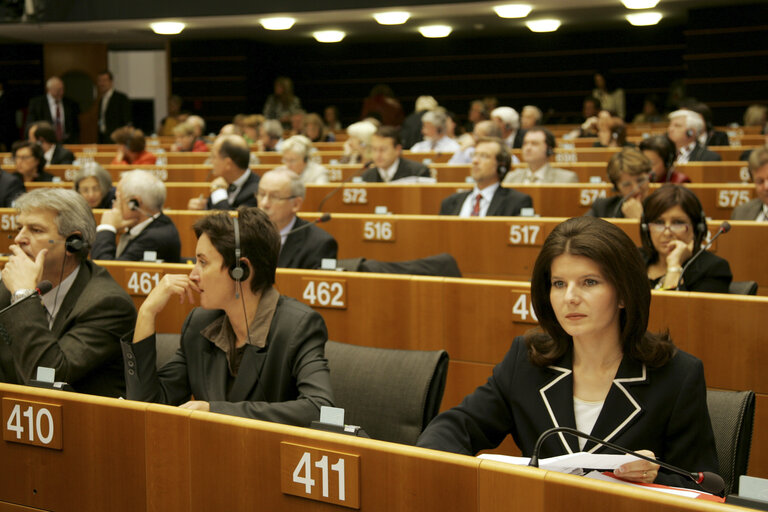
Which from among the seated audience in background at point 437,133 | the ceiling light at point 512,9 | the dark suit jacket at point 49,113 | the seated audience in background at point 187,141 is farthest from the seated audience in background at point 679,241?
the dark suit jacket at point 49,113

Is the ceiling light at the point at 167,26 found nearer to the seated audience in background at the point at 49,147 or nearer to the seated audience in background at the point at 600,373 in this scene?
the seated audience in background at the point at 49,147

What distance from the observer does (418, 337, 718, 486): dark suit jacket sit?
1708 millimetres

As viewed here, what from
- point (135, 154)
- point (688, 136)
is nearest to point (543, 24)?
point (688, 136)

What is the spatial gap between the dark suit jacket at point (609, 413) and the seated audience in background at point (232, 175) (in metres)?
3.51

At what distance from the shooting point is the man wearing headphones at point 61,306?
228cm

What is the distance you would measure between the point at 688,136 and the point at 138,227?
423 cm

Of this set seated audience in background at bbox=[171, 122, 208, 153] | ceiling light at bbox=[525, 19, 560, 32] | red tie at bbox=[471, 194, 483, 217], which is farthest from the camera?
ceiling light at bbox=[525, 19, 560, 32]

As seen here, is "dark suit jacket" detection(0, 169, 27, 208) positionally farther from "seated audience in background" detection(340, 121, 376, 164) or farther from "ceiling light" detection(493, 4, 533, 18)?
"ceiling light" detection(493, 4, 533, 18)

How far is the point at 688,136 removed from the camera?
21.2ft

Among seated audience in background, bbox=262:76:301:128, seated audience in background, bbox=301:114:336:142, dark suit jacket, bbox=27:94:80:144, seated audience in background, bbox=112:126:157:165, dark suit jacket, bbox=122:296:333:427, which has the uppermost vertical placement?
seated audience in background, bbox=262:76:301:128

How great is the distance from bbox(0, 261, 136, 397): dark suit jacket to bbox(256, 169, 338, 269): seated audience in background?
149cm

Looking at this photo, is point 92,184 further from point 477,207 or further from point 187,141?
point 187,141

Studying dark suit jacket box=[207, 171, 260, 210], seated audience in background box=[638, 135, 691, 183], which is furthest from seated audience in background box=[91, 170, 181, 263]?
seated audience in background box=[638, 135, 691, 183]

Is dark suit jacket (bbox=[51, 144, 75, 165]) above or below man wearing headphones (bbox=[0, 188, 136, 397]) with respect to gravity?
above
